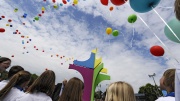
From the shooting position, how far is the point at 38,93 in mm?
2930

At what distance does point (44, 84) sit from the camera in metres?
2.96

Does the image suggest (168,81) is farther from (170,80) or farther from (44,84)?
(44,84)

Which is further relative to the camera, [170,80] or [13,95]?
[13,95]

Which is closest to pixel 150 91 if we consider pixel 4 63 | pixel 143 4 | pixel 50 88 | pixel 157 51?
pixel 157 51

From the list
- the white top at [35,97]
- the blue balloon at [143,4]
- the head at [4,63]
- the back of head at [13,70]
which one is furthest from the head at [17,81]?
the blue balloon at [143,4]

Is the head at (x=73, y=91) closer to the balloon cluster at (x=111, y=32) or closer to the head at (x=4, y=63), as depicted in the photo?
the head at (x=4, y=63)

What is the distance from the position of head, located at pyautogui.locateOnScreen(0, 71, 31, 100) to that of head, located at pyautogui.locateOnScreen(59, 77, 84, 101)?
0.91m

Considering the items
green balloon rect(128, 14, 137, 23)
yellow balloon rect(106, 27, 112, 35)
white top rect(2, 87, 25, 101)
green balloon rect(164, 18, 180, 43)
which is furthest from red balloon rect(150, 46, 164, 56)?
white top rect(2, 87, 25, 101)

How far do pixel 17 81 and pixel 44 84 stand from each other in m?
0.52

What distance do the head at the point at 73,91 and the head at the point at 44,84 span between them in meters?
0.40

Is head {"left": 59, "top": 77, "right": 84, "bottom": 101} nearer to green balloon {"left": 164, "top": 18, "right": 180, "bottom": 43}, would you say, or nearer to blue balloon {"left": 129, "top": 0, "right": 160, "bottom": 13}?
blue balloon {"left": 129, "top": 0, "right": 160, "bottom": 13}

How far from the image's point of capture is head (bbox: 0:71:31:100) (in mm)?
2961

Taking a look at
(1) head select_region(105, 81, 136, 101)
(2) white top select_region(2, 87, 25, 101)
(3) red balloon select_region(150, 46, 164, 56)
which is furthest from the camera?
(3) red balloon select_region(150, 46, 164, 56)

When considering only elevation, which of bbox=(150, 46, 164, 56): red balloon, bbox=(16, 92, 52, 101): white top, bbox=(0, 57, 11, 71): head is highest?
bbox=(150, 46, 164, 56): red balloon
